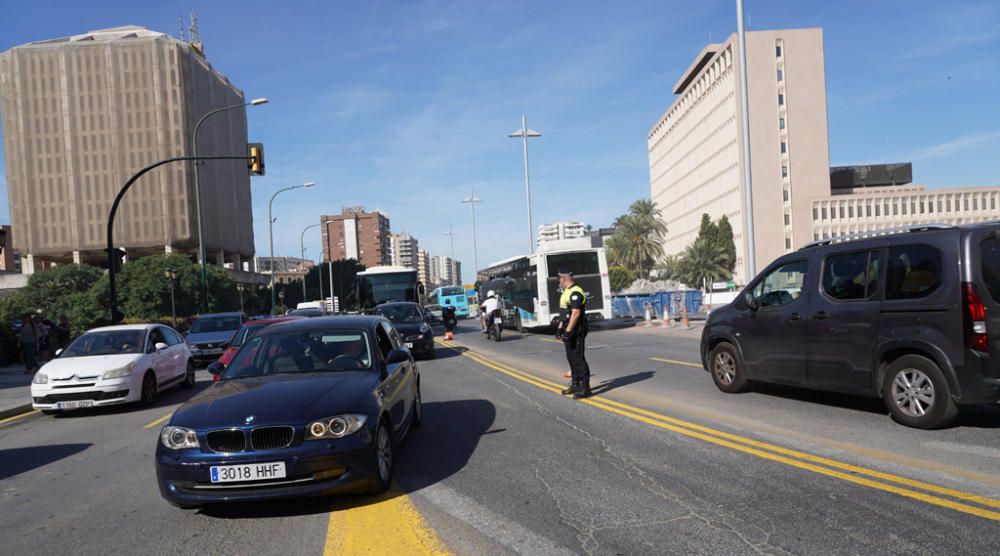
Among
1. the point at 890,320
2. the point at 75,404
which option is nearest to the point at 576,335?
the point at 890,320

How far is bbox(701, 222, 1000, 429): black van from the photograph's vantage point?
6180 mm

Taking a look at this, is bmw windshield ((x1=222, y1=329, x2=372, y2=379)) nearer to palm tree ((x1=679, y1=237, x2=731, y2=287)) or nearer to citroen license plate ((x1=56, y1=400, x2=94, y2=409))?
citroen license plate ((x1=56, y1=400, x2=94, y2=409))

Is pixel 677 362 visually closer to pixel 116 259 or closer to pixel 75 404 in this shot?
pixel 75 404

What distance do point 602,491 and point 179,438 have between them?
10.2 ft

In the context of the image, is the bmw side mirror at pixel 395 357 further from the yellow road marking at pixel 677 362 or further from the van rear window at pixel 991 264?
the yellow road marking at pixel 677 362

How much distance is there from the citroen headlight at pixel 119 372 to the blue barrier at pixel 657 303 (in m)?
21.7

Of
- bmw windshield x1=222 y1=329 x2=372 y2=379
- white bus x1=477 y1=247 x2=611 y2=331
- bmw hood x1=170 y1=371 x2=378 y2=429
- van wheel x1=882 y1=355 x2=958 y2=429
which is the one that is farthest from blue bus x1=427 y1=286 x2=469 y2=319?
bmw hood x1=170 y1=371 x2=378 y2=429

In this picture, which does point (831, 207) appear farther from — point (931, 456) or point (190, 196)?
point (931, 456)

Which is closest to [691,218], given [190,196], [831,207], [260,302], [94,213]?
[831,207]

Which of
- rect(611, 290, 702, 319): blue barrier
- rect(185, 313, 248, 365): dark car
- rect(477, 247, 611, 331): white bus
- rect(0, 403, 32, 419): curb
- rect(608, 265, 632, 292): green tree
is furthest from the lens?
rect(608, 265, 632, 292): green tree

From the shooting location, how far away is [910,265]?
22.3 feet

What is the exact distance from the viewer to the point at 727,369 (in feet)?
30.9

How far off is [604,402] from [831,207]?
299 feet

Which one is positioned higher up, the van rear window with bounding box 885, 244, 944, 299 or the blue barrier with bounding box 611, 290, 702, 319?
the van rear window with bounding box 885, 244, 944, 299
